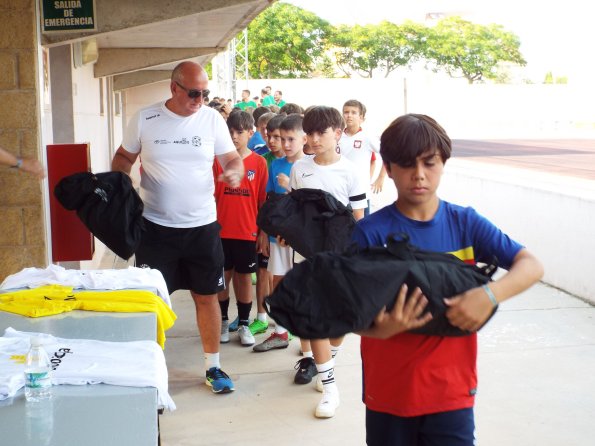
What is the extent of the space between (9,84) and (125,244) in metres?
1.39

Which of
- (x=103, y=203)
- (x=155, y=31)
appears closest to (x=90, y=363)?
(x=103, y=203)

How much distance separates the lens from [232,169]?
512 centimetres

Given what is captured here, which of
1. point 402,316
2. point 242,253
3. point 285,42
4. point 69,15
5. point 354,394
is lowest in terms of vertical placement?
point 354,394

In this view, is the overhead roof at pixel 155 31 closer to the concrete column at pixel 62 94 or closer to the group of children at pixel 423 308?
the concrete column at pixel 62 94

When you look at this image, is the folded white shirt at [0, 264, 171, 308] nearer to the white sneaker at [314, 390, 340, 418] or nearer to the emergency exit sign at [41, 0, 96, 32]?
the white sneaker at [314, 390, 340, 418]

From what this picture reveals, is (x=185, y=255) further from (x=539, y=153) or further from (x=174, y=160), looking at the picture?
(x=539, y=153)

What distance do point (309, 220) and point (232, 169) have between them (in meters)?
0.60

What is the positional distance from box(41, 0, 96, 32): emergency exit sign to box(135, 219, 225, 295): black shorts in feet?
5.23

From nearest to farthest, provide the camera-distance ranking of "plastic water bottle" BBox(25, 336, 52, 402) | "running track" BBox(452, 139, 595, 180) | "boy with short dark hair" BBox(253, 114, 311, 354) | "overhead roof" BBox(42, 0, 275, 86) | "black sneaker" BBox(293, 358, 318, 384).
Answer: "plastic water bottle" BBox(25, 336, 52, 402), "black sneaker" BBox(293, 358, 318, 384), "boy with short dark hair" BBox(253, 114, 311, 354), "overhead roof" BBox(42, 0, 275, 86), "running track" BBox(452, 139, 595, 180)

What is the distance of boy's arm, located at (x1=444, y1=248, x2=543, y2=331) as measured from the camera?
2.30 meters

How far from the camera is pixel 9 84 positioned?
5.23 m

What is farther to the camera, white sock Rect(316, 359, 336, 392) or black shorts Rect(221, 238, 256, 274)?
black shorts Rect(221, 238, 256, 274)

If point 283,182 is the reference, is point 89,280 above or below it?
below

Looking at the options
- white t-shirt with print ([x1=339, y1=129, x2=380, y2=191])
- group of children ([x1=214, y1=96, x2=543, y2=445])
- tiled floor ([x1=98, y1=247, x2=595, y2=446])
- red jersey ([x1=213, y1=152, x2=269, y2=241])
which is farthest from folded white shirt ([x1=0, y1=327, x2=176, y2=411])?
white t-shirt with print ([x1=339, y1=129, x2=380, y2=191])
